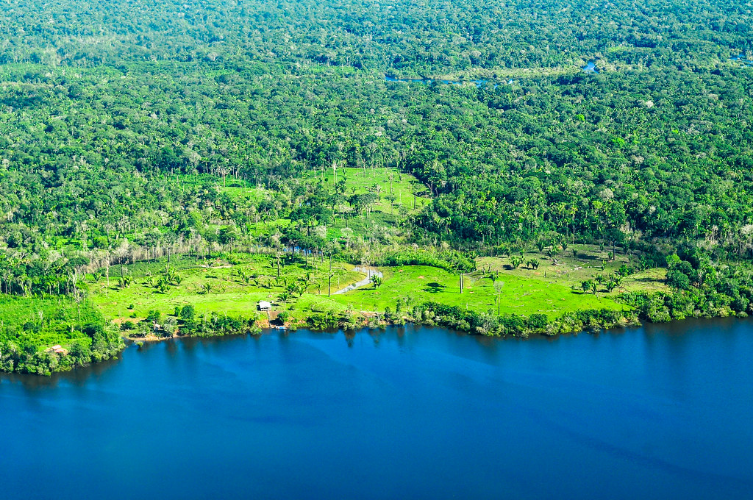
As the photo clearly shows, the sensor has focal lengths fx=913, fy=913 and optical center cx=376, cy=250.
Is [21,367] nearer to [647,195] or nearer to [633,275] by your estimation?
[633,275]

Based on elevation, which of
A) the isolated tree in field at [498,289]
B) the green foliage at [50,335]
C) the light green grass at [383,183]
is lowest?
the green foliage at [50,335]

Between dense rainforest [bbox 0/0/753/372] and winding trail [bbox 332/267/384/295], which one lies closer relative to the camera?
winding trail [bbox 332/267/384/295]

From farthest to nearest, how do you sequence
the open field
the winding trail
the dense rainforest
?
the dense rainforest, the winding trail, the open field

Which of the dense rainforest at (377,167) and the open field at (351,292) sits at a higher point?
the dense rainforest at (377,167)

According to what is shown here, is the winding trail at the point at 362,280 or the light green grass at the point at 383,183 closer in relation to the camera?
the winding trail at the point at 362,280

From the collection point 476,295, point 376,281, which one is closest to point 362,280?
point 376,281

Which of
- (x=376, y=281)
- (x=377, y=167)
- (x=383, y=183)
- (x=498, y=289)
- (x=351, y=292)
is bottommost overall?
(x=351, y=292)

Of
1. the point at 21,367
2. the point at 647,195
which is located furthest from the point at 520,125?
the point at 21,367

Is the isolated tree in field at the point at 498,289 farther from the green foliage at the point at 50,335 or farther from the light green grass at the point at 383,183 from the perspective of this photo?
the green foliage at the point at 50,335

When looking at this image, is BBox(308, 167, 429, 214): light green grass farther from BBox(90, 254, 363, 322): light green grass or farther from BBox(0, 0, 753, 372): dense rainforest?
BBox(90, 254, 363, 322): light green grass

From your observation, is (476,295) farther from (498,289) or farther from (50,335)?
(50,335)

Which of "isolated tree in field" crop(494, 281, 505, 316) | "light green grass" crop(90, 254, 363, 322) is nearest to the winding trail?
"light green grass" crop(90, 254, 363, 322)

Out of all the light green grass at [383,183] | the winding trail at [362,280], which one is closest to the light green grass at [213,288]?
the winding trail at [362,280]
